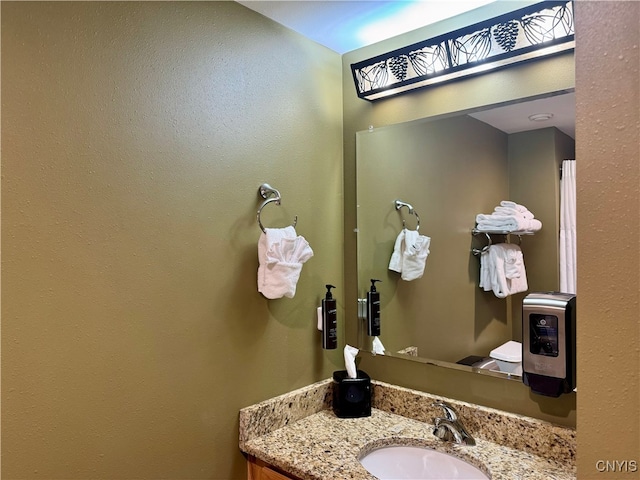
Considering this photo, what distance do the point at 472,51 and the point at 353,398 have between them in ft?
4.20

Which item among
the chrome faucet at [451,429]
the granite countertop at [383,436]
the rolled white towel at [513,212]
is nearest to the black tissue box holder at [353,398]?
the granite countertop at [383,436]

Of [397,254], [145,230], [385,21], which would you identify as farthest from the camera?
[397,254]

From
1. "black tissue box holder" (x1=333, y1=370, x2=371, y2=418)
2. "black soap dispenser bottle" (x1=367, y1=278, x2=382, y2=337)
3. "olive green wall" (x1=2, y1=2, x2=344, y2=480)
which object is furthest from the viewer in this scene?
"black soap dispenser bottle" (x1=367, y1=278, x2=382, y2=337)

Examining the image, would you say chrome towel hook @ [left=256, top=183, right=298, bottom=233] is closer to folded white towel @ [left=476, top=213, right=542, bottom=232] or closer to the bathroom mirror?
the bathroom mirror

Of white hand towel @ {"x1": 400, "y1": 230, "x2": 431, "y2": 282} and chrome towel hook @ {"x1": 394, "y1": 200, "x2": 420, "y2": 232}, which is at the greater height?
chrome towel hook @ {"x1": 394, "y1": 200, "x2": 420, "y2": 232}

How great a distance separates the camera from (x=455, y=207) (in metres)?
1.58

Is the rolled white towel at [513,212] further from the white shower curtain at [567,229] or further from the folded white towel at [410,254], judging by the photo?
the folded white towel at [410,254]

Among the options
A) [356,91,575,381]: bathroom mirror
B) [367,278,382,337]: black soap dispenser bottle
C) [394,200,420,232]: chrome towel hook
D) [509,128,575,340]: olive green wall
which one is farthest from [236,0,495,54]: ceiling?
[367,278,382,337]: black soap dispenser bottle

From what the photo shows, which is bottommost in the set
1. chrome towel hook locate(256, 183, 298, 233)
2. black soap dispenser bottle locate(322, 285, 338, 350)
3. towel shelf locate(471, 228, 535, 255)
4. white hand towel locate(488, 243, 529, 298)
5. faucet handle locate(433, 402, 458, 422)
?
faucet handle locate(433, 402, 458, 422)

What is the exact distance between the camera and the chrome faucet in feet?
4.57

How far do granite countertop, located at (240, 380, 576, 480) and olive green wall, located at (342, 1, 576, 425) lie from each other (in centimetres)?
5

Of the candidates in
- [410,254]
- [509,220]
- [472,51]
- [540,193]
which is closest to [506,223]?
[509,220]

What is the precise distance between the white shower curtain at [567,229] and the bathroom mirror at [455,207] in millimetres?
20

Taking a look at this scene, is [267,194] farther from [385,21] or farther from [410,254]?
[385,21]
